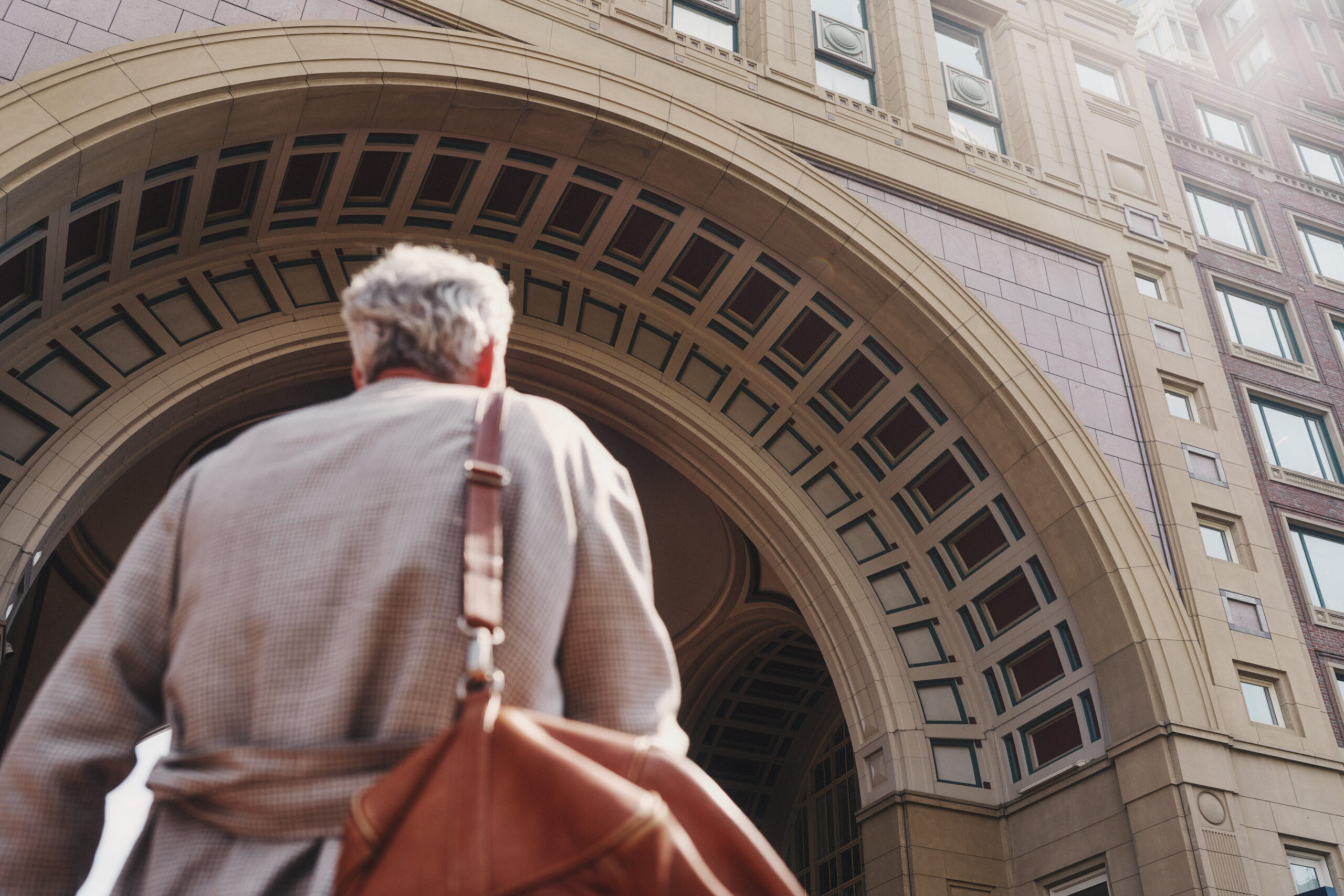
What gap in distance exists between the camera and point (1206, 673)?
1222 centimetres

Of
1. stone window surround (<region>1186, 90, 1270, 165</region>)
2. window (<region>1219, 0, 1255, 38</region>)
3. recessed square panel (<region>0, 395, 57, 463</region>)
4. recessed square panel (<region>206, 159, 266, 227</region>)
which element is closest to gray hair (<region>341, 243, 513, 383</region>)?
recessed square panel (<region>206, 159, 266, 227</region>)

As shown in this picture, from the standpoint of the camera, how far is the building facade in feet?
36.6

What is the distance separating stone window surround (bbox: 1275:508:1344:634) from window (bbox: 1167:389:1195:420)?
5.82 feet

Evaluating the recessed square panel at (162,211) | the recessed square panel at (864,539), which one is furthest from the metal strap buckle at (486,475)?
the recessed square panel at (864,539)

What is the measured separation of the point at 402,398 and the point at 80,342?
11279 mm

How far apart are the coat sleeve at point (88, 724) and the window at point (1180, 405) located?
1482 centimetres

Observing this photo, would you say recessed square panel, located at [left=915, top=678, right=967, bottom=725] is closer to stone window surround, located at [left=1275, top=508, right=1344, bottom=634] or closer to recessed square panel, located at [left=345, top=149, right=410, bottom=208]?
stone window surround, located at [left=1275, top=508, right=1344, bottom=634]

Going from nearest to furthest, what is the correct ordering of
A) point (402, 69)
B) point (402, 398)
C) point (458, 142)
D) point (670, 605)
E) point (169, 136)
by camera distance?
point (402, 398), point (169, 136), point (402, 69), point (458, 142), point (670, 605)

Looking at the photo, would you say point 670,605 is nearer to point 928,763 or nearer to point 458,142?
point 928,763

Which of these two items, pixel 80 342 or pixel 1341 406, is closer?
pixel 80 342

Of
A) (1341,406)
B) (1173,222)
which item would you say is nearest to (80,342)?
(1173,222)

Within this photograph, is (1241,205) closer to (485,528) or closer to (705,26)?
(705,26)

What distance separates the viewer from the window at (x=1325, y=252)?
19656 mm

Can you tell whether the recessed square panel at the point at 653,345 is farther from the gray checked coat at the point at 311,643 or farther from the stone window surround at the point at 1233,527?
the gray checked coat at the point at 311,643
